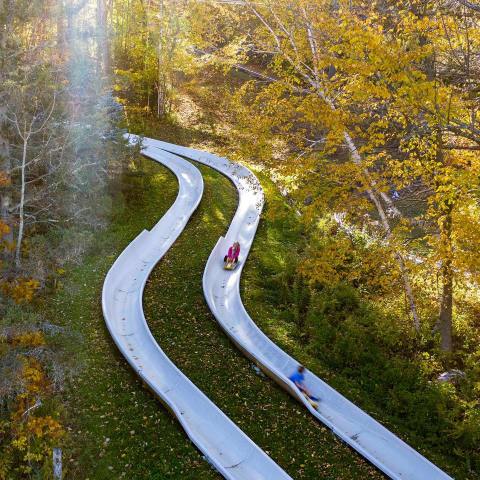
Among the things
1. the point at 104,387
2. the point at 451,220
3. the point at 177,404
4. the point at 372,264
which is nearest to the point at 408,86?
the point at 451,220

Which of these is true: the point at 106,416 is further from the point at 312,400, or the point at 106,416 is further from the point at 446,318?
the point at 446,318

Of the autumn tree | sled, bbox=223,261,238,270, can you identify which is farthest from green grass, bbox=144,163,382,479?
the autumn tree

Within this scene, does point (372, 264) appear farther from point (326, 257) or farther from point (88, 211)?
point (88, 211)

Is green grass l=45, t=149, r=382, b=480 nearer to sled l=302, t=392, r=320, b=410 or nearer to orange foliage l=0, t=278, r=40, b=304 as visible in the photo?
sled l=302, t=392, r=320, b=410

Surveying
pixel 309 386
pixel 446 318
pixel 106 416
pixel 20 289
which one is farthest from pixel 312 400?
pixel 20 289

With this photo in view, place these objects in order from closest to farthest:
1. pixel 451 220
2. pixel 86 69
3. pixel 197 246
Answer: pixel 451 220, pixel 86 69, pixel 197 246
